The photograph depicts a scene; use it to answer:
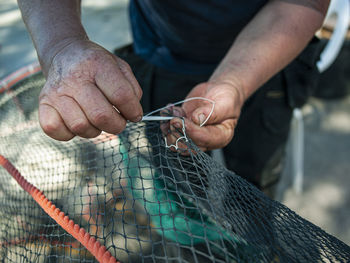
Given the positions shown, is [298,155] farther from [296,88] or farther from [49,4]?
[49,4]

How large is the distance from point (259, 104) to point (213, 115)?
0.40m

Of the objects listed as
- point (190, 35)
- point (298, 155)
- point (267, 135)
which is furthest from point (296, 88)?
point (298, 155)

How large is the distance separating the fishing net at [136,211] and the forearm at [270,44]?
0.29 m

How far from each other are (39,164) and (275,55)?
848 mm

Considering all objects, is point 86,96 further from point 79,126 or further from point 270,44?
point 270,44

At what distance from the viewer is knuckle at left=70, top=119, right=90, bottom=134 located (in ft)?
2.02

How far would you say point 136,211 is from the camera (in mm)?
718

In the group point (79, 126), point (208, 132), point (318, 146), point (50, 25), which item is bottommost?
point (318, 146)

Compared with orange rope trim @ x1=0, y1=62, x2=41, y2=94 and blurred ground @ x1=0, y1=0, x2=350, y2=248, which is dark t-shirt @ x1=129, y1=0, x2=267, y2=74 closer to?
orange rope trim @ x1=0, y1=62, x2=41, y2=94

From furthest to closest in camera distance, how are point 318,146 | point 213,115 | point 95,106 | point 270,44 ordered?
point 318,146 < point 270,44 < point 213,115 < point 95,106

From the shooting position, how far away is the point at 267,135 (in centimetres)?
119

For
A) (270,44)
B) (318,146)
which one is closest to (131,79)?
(270,44)

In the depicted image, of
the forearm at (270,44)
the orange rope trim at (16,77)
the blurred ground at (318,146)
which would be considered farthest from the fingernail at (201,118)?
the blurred ground at (318,146)

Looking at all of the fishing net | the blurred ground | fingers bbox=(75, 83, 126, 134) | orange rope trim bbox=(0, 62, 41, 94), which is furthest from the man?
the blurred ground
